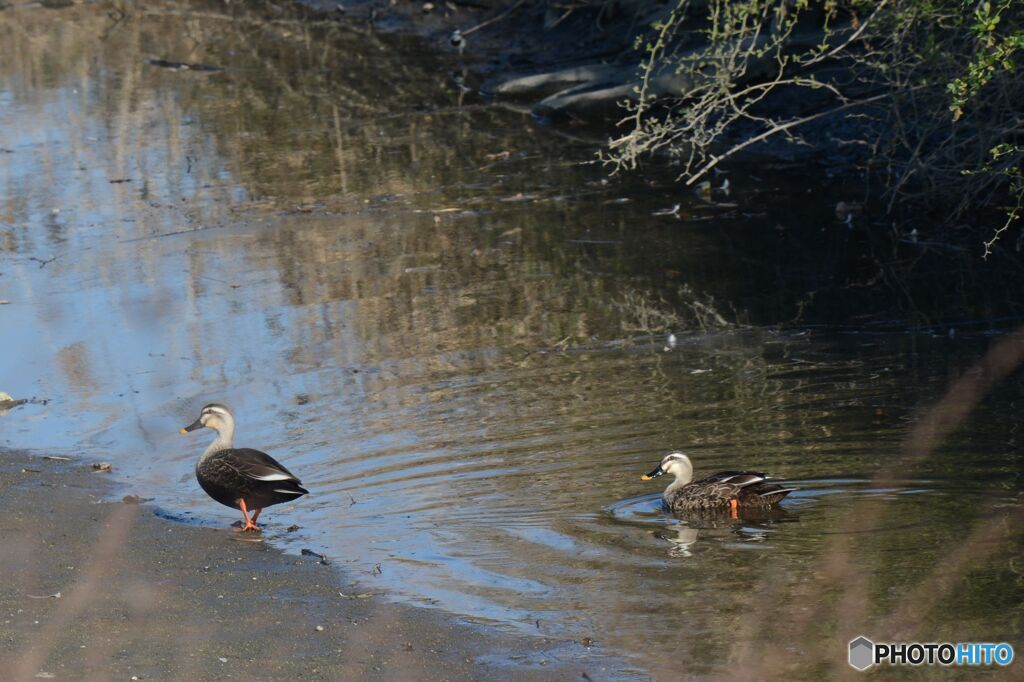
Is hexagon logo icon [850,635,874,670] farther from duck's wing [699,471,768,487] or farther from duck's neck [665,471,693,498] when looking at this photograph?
duck's neck [665,471,693,498]

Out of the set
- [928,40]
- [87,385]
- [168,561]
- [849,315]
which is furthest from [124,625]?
[928,40]

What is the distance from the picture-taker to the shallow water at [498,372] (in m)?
8.30

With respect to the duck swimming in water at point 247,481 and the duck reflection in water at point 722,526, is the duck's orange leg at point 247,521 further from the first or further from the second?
the duck reflection in water at point 722,526

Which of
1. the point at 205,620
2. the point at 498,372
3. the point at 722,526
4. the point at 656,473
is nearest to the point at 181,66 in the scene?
the point at 498,372

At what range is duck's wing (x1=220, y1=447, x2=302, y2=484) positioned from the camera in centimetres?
889

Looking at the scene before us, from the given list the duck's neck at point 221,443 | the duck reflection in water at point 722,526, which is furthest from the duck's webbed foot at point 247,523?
the duck reflection in water at point 722,526

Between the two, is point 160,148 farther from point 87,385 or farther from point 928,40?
point 928,40

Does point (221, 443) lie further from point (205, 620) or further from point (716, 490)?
point (716, 490)

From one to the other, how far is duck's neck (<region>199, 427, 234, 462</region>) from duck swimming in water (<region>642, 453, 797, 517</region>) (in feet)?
9.40

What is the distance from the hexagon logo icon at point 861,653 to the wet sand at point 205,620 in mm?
1234

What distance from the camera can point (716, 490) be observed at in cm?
948

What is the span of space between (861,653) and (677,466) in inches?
109

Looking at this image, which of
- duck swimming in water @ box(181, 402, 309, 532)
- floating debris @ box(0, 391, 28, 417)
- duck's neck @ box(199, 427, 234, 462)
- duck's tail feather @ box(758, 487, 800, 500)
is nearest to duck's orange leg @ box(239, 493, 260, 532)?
duck swimming in water @ box(181, 402, 309, 532)

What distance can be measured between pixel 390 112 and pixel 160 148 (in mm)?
4137
